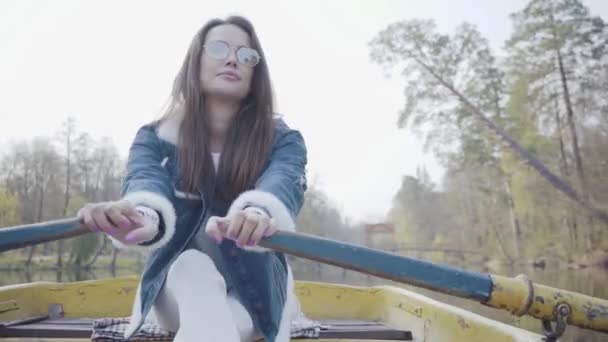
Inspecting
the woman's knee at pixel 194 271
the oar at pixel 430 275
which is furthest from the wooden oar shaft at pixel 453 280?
the woman's knee at pixel 194 271

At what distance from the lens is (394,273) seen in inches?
38.7

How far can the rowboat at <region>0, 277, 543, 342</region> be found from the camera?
205cm

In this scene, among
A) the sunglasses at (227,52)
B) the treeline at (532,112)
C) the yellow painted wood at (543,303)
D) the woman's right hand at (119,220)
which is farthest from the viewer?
the treeline at (532,112)

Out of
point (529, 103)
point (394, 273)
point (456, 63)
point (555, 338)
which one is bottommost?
point (555, 338)

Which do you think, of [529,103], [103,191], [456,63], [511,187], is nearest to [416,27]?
[456,63]

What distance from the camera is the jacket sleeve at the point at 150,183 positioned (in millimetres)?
1160

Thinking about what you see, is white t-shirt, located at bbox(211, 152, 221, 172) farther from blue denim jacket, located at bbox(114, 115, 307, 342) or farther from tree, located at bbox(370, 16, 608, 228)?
tree, located at bbox(370, 16, 608, 228)

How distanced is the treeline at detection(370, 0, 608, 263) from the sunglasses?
471 inches

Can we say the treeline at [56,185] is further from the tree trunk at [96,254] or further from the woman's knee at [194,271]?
the woman's knee at [194,271]

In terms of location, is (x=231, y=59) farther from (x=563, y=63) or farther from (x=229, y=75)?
(x=563, y=63)

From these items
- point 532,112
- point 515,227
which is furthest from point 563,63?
point 515,227

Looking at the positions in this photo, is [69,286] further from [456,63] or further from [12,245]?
[456,63]

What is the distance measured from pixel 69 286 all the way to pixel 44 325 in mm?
489

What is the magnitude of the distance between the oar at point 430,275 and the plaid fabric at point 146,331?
0.75 meters
